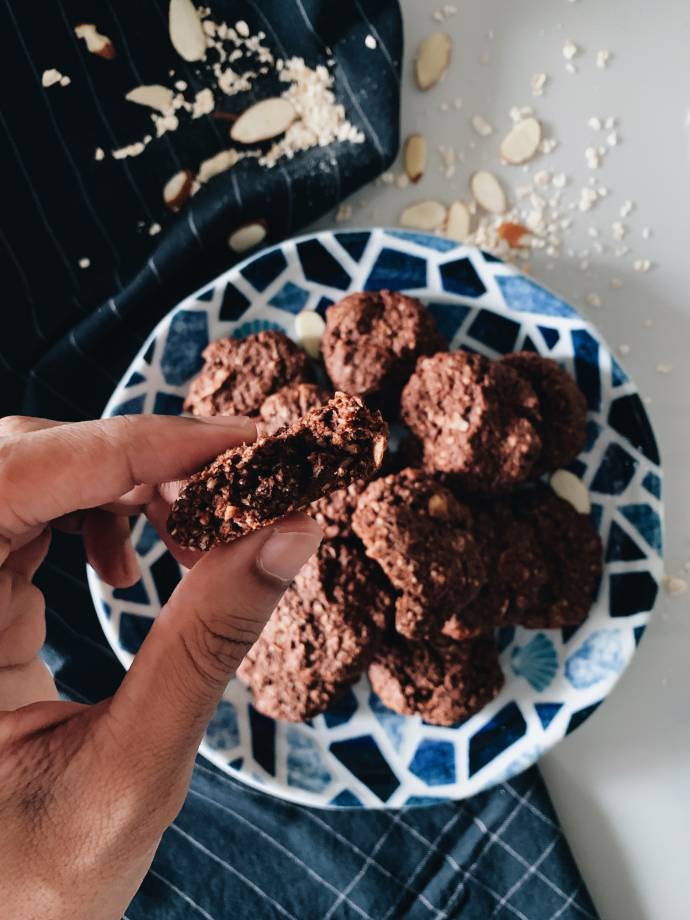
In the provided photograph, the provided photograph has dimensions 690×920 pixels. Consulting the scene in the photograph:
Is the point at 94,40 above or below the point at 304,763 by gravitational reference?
above

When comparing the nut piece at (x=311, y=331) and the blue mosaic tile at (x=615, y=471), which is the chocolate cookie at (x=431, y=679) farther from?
the nut piece at (x=311, y=331)

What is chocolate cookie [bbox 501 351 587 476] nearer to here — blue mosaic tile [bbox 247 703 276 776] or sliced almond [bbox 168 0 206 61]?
blue mosaic tile [bbox 247 703 276 776]

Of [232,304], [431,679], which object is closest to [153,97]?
[232,304]

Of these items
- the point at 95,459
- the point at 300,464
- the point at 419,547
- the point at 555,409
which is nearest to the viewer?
the point at 300,464

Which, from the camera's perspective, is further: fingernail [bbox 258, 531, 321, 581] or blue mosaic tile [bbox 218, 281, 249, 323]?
blue mosaic tile [bbox 218, 281, 249, 323]

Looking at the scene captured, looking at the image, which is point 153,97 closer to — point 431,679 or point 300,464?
point 300,464

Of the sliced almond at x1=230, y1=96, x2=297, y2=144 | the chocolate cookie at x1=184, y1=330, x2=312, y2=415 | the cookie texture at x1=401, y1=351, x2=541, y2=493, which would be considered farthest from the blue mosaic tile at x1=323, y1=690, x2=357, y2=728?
the sliced almond at x1=230, y1=96, x2=297, y2=144

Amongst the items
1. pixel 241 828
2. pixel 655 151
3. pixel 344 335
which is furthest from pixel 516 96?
pixel 241 828
